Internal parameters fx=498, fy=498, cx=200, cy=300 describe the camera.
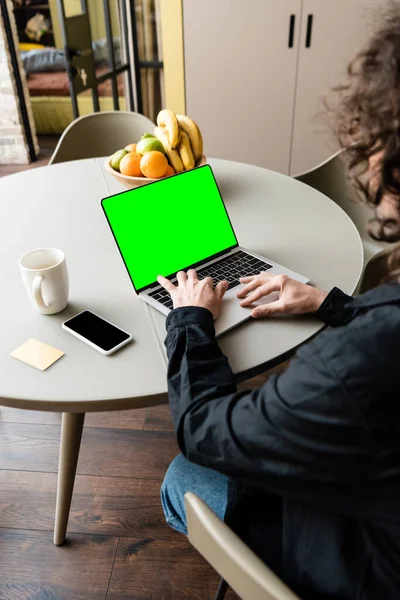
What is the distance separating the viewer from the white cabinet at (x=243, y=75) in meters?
2.86

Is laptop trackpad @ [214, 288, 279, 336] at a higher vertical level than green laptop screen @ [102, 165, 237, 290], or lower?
lower

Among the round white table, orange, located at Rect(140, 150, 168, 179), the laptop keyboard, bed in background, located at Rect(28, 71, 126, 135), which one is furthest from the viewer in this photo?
bed in background, located at Rect(28, 71, 126, 135)

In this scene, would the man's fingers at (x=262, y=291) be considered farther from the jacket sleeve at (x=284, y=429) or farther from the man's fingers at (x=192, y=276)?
the jacket sleeve at (x=284, y=429)

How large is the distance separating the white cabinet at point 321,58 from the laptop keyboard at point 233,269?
1635 millimetres

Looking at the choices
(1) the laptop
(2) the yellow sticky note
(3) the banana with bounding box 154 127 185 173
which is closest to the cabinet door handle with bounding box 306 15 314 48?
(3) the banana with bounding box 154 127 185 173

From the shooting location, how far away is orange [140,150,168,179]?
1.50m

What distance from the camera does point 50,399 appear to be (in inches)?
34.8

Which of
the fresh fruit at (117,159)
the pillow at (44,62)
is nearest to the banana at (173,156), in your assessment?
the fresh fruit at (117,159)

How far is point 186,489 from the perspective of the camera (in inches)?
39.5

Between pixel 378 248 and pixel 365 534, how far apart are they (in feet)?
4.37

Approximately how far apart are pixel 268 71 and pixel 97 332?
8.26 ft

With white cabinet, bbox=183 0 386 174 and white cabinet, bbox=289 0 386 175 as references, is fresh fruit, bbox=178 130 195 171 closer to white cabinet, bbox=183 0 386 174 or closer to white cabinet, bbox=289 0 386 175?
white cabinet, bbox=289 0 386 175

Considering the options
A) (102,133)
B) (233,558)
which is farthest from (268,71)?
(233,558)

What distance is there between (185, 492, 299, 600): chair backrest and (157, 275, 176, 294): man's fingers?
A: 0.50 metres
